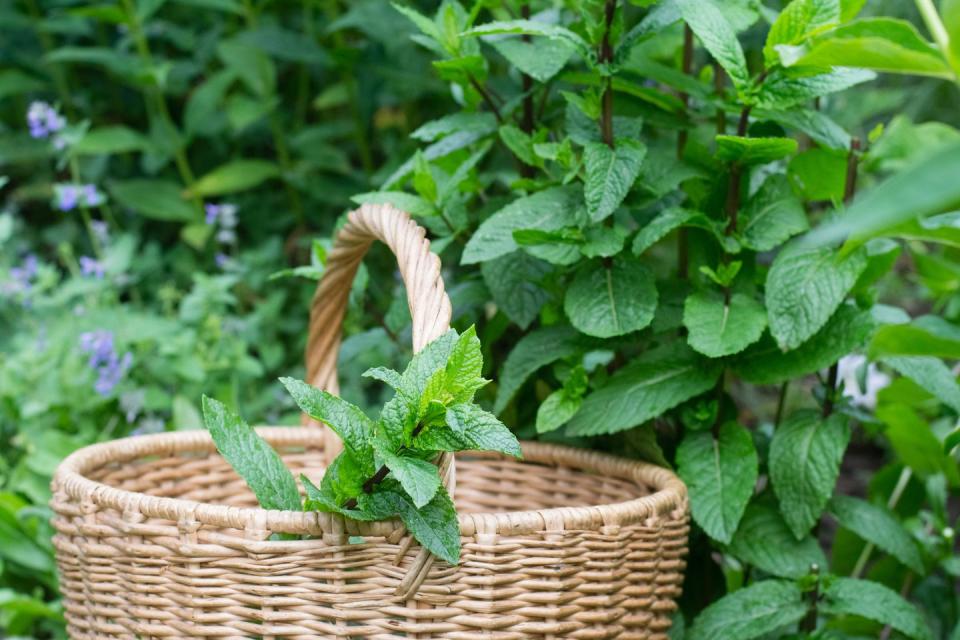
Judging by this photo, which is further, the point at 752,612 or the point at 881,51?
the point at 752,612

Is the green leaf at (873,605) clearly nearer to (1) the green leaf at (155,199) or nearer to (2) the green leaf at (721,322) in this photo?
(2) the green leaf at (721,322)

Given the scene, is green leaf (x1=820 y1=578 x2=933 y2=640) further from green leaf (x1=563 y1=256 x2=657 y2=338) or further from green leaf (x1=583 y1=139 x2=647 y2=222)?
green leaf (x1=583 y1=139 x2=647 y2=222)

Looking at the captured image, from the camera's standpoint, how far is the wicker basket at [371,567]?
0.83 metres

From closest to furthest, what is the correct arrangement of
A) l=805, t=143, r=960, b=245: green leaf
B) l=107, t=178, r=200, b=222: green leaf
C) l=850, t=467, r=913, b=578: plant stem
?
l=805, t=143, r=960, b=245: green leaf
l=850, t=467, r=913, b=578: plant stem
l=107, t=178, r=200, b=222: green leaf

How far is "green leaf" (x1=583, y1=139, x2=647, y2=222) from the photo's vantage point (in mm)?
998

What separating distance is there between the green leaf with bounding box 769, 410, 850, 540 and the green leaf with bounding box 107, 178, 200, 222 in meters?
1.43

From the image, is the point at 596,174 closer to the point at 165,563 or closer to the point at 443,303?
the point at 443,303

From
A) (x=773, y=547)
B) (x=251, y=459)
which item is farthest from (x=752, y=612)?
(x=251, y=459)

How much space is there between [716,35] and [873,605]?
60 cm

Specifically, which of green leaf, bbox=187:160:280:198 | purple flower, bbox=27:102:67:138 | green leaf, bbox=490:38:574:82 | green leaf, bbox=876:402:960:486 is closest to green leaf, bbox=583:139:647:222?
green leaf, bbox=490:38:574:82

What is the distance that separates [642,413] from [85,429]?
958mm

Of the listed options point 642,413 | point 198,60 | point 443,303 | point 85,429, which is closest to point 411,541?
point 443,303

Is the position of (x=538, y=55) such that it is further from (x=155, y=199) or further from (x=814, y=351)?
(x=155, y=199)

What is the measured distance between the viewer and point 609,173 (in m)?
1.02
